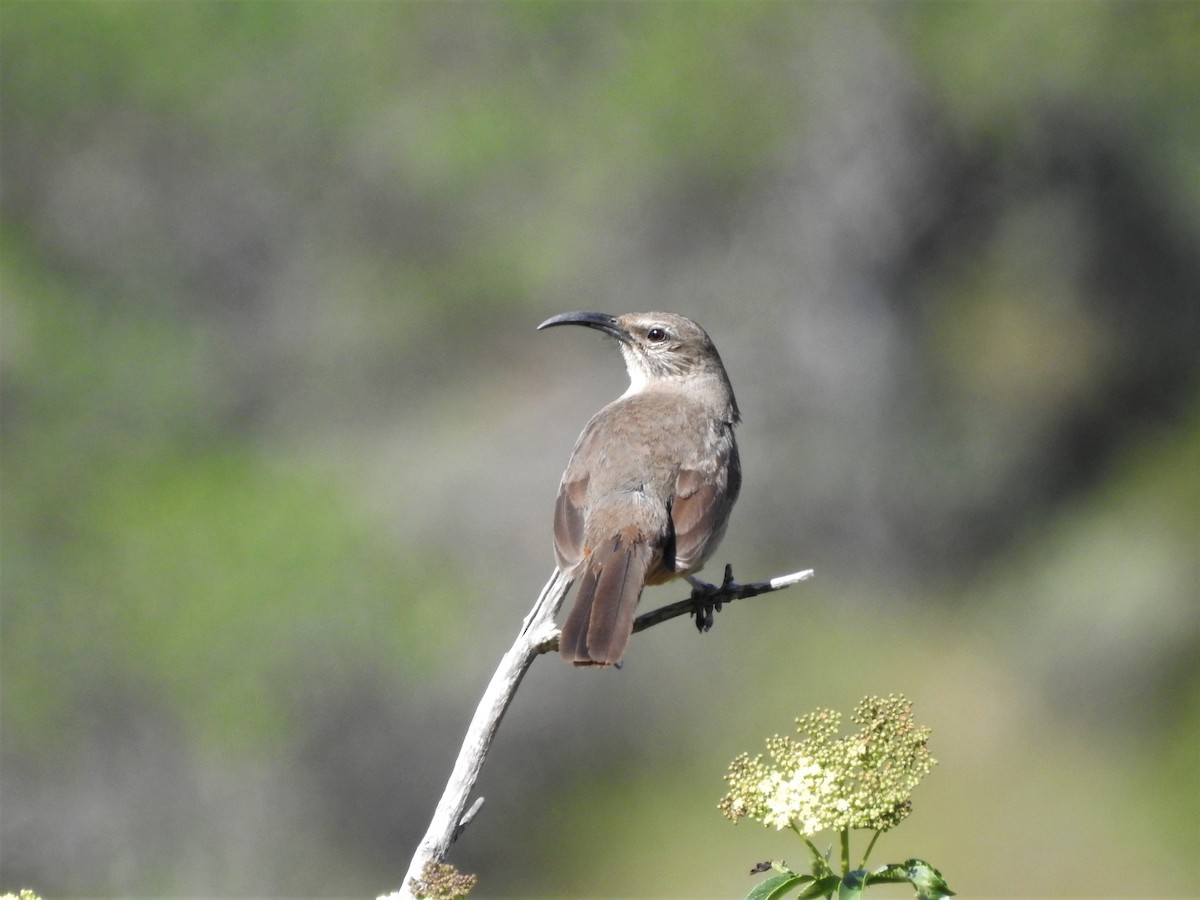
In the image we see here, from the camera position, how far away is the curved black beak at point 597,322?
5531 millimetres

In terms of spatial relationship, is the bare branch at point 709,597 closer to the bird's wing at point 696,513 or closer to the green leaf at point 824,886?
the bird's wing at point 696,513

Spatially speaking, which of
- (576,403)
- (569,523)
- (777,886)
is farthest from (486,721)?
(576,403)

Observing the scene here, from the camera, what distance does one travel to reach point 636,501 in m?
4.45

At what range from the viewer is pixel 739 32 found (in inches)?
448

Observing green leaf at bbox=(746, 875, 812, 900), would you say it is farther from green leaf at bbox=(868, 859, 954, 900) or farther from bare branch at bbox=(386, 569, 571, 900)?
bare branch at bbox=(386, 569, 571, 900)

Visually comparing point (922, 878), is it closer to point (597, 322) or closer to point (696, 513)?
point (696, 513)

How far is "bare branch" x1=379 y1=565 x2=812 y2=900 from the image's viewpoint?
2.70 m

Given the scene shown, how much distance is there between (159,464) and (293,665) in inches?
86.6

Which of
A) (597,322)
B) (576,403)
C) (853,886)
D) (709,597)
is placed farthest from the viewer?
(576,403)

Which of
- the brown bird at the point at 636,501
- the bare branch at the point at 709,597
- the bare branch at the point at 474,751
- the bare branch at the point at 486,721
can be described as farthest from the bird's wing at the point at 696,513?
the bare branch at the point at 474,751

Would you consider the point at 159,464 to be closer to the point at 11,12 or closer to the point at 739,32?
the point at 11,12

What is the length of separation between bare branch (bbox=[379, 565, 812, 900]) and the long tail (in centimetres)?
7

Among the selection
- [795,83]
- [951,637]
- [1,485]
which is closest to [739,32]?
[795,83]

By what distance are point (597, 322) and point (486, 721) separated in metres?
2.94
